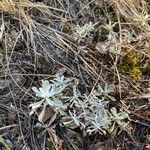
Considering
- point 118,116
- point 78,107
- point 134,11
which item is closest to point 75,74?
point 78,107

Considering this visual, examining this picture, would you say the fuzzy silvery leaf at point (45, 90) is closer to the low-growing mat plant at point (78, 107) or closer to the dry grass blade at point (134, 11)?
the low-growing mat plant at point (78, 107)

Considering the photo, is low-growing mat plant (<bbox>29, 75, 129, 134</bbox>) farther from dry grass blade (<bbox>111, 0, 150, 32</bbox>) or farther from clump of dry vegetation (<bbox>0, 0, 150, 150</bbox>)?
dry grass blade (<bbox>111, 0, 150, 32</bbox>)

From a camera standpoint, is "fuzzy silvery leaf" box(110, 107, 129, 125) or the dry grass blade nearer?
"fuzzy silvery leaf" box(110, 107, 129, 125)

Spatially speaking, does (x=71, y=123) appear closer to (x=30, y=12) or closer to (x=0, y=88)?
(x=0, y=88)

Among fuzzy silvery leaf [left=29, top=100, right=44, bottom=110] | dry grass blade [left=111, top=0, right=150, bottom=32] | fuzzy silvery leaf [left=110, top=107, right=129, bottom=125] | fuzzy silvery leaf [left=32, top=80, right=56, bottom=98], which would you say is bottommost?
fuzzy silvery leaf [left=110, top=107, right=129, bottom=125]

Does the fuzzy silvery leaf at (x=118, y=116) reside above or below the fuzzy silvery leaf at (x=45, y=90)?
below

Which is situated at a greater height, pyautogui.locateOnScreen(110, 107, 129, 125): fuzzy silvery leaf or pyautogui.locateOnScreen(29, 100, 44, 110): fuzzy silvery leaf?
pyautogui.locateOnScreen(29, 100, 44, 110): fuzzy silvery leaf

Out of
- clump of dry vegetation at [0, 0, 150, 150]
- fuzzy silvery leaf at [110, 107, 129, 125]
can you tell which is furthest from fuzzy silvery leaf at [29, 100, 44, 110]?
fuzzy silvery leaf at [110, 107, 129, 125]

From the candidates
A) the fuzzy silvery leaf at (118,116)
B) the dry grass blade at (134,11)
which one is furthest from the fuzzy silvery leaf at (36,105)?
the dry grass blade at (134,11)
